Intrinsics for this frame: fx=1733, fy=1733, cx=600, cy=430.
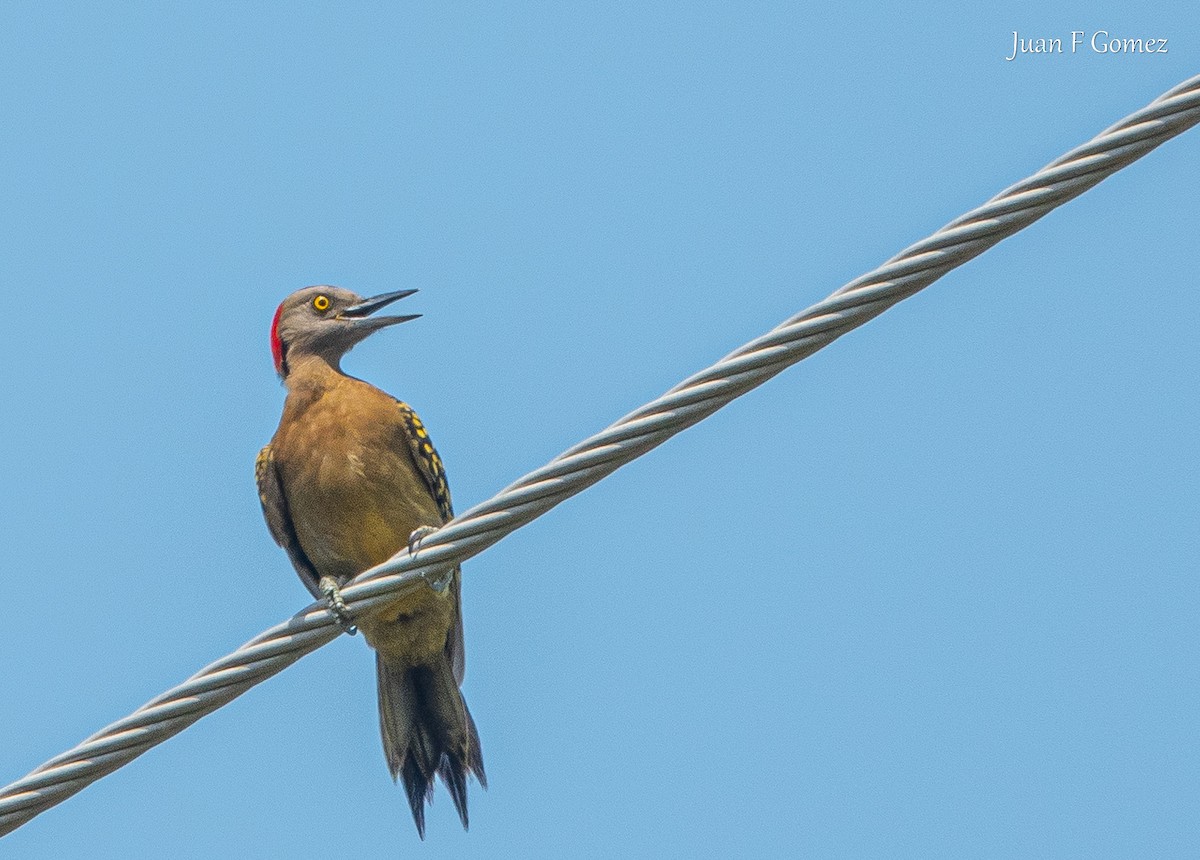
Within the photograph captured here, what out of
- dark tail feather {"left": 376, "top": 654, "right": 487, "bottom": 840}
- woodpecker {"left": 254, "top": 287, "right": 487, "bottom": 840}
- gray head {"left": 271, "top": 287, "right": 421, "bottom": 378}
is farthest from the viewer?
gray head {"left": 271, "top": 287, "right": 421, "bottom": 378}

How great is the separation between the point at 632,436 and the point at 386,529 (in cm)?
416

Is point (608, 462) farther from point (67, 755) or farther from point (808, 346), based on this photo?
point (67, 755)

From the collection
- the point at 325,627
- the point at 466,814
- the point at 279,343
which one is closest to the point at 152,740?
the point at 325,627

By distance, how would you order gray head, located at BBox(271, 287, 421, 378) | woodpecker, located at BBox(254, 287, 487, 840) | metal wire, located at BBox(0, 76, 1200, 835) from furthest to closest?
gray head, located at BBox(271, 287, 421, 378) → woodpecker, located at BBox(254, 287, 487, 840) → metal wire, located at BBox(0, 76, 1200, 835)

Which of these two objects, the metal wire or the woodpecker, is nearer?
the metal wire

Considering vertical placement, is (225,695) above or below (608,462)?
below

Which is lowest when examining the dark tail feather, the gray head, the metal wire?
the dark tail feather

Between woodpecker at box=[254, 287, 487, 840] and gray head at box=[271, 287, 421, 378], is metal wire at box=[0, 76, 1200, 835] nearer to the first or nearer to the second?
woodpecker at box=[254, 287, 487, 840]

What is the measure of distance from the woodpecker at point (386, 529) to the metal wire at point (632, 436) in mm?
3178

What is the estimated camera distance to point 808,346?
5.09 m

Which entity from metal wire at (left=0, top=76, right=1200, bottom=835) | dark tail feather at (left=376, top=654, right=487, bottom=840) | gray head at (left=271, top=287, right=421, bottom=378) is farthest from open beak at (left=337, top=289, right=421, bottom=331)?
metal wire at (left=0, top=76, right=1200, bottom=835)

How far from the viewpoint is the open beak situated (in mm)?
10297

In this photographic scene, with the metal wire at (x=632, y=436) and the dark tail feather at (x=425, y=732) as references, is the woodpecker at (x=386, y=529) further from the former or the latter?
the metal wire at (x=632, y=436)

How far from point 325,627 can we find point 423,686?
3.63 meters
